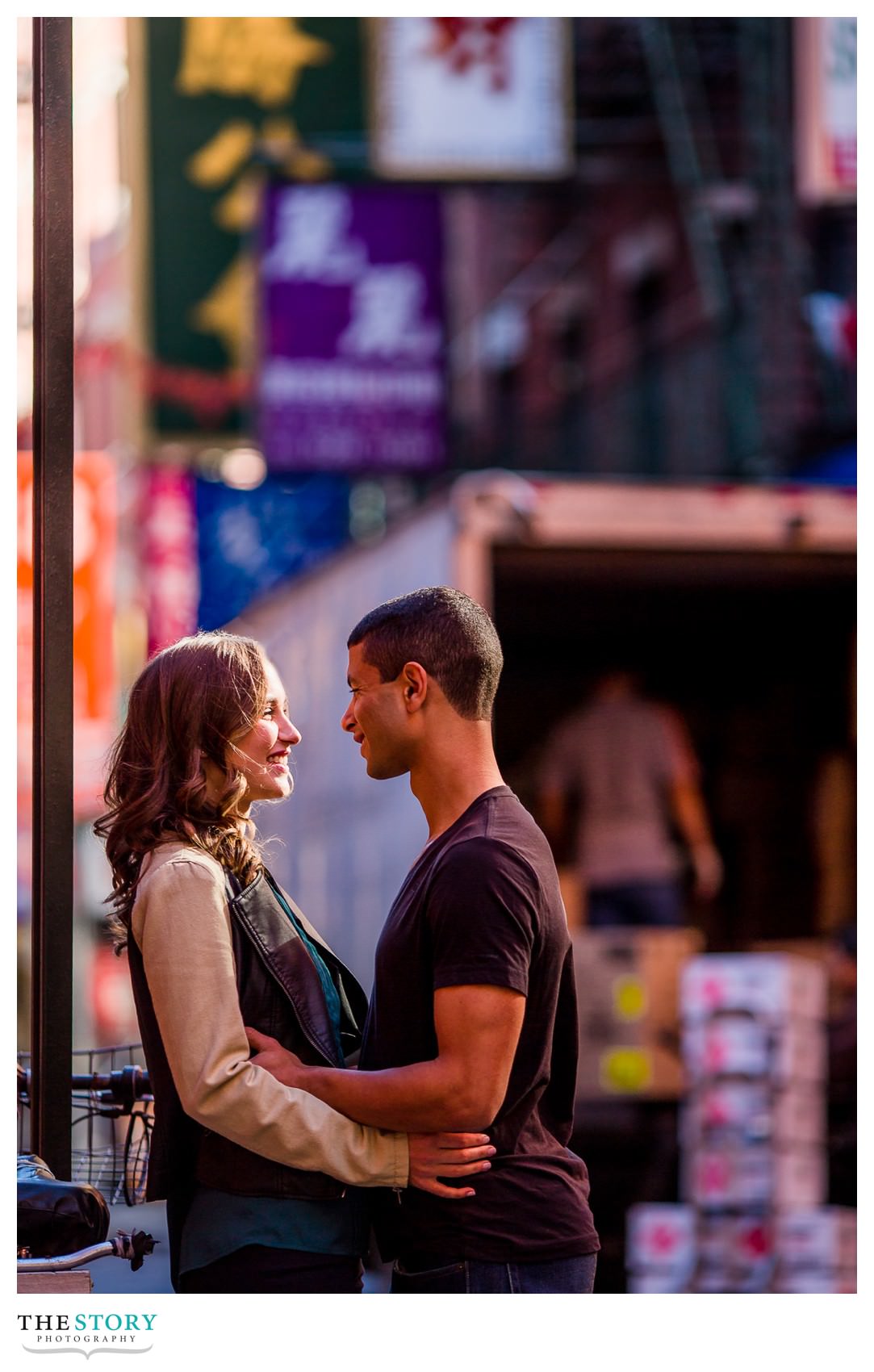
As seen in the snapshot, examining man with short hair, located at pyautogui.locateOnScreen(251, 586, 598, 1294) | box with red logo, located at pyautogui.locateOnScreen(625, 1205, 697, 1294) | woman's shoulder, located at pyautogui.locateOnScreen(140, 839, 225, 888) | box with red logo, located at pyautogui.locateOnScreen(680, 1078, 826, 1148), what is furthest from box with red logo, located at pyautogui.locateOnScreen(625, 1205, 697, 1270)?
woman's shoulder, located at pyautogui.locateOnScreen(140, 839, 225, 888)

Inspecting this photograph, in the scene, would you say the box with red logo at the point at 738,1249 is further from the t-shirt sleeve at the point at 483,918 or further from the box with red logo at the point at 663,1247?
the t-shirt sleeve at the point at 483,918

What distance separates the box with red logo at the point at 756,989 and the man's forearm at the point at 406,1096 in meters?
5.83

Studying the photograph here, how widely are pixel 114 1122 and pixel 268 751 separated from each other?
0.91m

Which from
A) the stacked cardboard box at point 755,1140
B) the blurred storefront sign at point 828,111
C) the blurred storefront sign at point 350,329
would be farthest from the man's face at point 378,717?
the blurred storefront sign at point 828,111

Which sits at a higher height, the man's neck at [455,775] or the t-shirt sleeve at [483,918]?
the man's neck at [455,775]

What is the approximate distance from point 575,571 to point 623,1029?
223 cm

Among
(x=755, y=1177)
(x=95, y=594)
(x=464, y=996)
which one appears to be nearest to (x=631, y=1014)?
(x=755, y=1177)

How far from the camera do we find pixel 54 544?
10.8 feet

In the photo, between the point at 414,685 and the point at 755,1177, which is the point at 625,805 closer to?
the point at 755,1177

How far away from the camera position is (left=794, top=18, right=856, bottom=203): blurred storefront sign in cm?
1137

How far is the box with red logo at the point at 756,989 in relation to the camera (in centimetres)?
853

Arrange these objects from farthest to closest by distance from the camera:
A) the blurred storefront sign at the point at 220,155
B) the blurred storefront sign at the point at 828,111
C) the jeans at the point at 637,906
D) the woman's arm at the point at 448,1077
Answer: the blurred storefront sign at the point at 220,155, the blurred storefront sign at the point at 828,111, the jeans at the point at 637,906, the woman's arm at the point at 448,1077

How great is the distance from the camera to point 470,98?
471 inches
